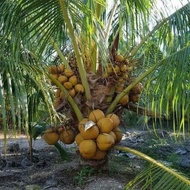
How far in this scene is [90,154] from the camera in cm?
343

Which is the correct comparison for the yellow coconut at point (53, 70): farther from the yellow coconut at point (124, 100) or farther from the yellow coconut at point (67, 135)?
the yellow coconut at point (124, 100)

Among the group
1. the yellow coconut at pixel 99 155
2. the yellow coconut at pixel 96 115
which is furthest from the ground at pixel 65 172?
the yellow coconut at pixel 96 115

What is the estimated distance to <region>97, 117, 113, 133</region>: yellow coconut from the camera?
3375mm

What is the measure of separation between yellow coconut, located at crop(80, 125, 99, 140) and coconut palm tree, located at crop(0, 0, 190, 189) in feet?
0.17

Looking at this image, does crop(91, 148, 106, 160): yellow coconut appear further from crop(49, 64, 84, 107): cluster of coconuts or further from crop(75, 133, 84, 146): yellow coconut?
crop(49, 64, 84, 107): cluster of coconuts

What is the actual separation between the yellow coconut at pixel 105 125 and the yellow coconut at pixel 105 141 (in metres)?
0.04

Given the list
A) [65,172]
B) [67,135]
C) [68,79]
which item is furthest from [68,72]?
[65,172]

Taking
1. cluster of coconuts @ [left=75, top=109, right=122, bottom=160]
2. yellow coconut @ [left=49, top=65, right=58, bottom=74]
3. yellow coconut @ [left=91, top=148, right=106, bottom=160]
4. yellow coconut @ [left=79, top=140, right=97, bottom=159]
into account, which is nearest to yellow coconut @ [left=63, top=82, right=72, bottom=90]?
yellow coconut @ [left=49, top=65, right=58, bottom=74]

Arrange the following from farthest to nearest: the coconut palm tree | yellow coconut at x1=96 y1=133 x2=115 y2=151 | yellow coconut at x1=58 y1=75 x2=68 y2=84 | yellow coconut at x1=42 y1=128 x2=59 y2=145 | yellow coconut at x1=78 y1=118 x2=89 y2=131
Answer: yellow coconut at x1=42 y1=128 x2=59 y2=145 → yellow coconut at x1=58 y1=75 x2=68 y2=84 → yellow coconut at x1=78 y1=118 x2=89 y2=131 → yellow coconut at x1=96 y1=133 x2=115 y2=151 → the coconut palm tree

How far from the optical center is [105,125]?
3.38 meters

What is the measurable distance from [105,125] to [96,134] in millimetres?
120

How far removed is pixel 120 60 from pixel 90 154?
0.96m

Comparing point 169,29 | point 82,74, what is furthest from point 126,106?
point 169,29

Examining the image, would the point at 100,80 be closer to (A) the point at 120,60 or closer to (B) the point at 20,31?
(A) the point at 120,60
